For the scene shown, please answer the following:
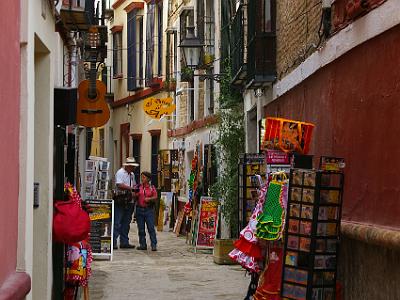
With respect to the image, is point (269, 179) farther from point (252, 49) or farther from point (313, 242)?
point (252, 49)

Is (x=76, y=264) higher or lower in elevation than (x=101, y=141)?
lower

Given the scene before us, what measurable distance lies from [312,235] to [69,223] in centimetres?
230

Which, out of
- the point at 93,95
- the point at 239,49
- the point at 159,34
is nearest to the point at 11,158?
the point at 93,95

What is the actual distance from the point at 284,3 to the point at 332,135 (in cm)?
416

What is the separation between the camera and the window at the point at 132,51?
101ft

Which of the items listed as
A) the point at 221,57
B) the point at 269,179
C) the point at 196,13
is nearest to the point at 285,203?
the point at 269,179

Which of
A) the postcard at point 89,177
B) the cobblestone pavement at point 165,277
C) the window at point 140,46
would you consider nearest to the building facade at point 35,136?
the cobblestone pavement at point 165,277

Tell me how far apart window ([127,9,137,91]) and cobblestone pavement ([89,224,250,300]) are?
44.0 ft

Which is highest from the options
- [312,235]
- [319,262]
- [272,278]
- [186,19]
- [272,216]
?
[186,19]

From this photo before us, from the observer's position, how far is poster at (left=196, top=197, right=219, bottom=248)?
1767 centimetres

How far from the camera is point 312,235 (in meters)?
8.47

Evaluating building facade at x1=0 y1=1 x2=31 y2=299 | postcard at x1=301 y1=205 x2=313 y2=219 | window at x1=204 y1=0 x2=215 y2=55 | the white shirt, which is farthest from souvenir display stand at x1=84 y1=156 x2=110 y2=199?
building facade at x1=0 y1=1 x2=31 y2=299

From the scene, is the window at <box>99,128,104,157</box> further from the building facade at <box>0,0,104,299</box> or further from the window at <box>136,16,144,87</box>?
the building facade at <box>0,0,104,299</box>

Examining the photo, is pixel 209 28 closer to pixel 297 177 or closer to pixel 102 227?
pixel 102 227
